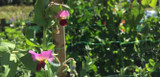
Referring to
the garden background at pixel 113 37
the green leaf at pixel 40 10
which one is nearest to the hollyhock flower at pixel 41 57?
the green leaf at pixel 40 10

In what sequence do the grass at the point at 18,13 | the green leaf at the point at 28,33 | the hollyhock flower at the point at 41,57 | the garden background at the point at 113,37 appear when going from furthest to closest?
the grass at the point at 18,13 → the garden background at the point at 113,37 → the green leaf at the point at 28,33 → the hollyhock flower at the point at 41,57

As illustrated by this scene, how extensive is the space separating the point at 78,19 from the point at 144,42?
810 millimetres

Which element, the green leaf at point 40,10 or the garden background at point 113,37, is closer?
the green leaf at point 40,10

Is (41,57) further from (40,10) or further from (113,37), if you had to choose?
(113,37)

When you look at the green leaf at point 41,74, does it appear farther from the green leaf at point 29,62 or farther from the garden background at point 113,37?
the garden background at point 113,37

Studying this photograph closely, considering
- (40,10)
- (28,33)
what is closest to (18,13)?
(28,33)

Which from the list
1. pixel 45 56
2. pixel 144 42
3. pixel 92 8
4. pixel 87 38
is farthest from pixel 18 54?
pixel 92 8

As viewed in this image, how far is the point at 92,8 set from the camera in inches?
119

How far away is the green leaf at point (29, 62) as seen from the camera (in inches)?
40.0

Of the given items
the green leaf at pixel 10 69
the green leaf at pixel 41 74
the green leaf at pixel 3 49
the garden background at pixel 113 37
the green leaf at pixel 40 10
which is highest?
the green leaf at pixel 40 10

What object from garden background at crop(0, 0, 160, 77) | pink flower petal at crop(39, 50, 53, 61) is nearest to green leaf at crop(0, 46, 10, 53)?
pink flower petal at crop(39, 50, 53, 61)

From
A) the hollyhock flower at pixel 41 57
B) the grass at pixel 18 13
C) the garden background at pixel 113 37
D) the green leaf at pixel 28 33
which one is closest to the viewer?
the hollyhock flower at pixel 41 57

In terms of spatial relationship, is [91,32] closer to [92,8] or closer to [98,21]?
[98,21]

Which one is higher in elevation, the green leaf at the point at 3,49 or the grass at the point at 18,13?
the green leaf at the point at 3,49
